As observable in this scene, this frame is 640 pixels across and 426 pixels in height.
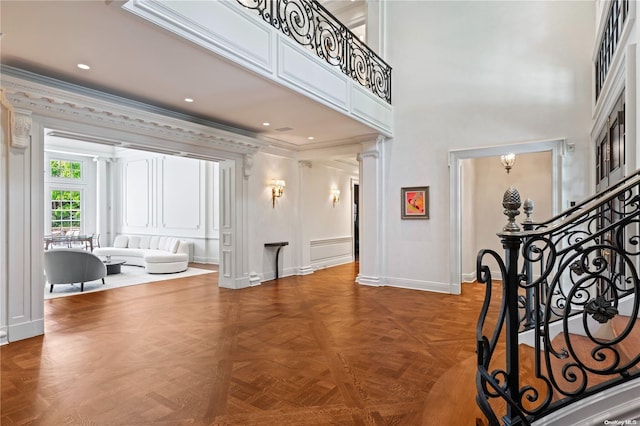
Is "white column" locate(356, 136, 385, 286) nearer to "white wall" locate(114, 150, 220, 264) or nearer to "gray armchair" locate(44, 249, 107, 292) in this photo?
"white wall" locate(114, 150, 220, 264)

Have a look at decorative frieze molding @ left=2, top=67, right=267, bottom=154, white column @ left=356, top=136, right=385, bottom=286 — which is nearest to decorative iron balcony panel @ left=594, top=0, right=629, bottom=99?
white column @ left=356, top=136, right=385, bottom=286

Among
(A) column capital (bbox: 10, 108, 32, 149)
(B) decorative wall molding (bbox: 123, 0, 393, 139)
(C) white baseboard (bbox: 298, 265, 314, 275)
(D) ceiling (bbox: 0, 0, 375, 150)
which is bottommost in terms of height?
(C) white baseboard (bbox: 298, 265, 314, 275)

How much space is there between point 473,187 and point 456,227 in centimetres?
192

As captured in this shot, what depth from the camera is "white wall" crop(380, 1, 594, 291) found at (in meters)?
5.30

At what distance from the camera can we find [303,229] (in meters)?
8.12

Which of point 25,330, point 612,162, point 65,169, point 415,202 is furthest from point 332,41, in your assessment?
point 65,169

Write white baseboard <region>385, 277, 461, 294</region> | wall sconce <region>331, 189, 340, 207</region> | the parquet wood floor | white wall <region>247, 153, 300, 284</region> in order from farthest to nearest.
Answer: wall sconce <region>331, 189, 340, 207</region> < white wall <region>247, 153, 300, 284</region> < white baseboard <region>385, 277, 461, 294</region> < the parquet wood floor

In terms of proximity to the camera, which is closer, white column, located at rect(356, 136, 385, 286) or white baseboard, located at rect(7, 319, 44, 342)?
white baseboard, located at rect(7, 319, 44, 342)

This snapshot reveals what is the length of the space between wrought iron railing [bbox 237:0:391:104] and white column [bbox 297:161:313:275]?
8.11 ft

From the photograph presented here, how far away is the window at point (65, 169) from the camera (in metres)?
11.0

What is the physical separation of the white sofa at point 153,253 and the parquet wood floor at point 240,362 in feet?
8.28

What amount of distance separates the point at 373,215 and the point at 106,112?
4.68 meters

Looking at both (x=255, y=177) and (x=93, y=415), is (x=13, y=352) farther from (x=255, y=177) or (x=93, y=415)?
(x=255, y=177)

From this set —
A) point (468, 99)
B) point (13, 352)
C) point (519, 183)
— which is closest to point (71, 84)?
point (13, 352)
